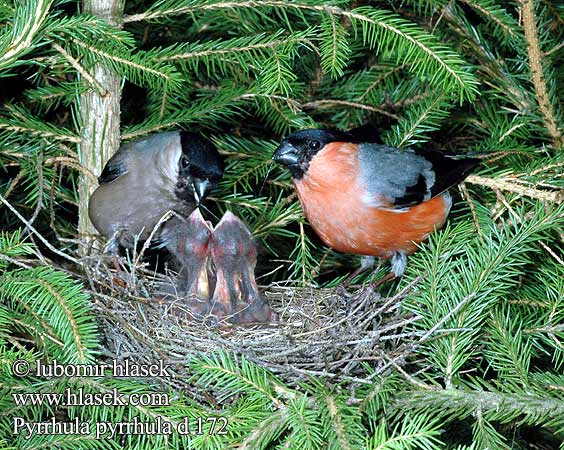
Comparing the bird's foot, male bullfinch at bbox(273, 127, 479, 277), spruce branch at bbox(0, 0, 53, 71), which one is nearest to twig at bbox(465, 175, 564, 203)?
male bullfinch at bbox(273, 127, 479, 277)

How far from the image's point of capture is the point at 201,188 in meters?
3.50

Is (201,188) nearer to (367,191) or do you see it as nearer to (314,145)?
(314,145)

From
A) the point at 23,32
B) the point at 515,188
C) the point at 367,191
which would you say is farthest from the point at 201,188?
the point at 23,32

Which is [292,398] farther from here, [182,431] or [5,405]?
[5,405]

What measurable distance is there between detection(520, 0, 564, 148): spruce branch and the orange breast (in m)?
0.52

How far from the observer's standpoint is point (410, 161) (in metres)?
3.44

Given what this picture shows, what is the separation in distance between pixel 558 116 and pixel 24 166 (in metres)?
2.00

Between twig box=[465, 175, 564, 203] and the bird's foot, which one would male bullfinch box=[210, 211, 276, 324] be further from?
twig box=[465, 175, 564, 203]

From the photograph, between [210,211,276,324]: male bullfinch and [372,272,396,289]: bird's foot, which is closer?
[210,211,276,324]: male bullfinch

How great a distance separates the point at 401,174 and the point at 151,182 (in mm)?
1093

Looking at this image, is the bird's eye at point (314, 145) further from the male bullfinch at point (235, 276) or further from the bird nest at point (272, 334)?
the bird nest at point (272, 334)

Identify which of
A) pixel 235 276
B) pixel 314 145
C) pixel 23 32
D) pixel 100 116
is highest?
pixel 23 32

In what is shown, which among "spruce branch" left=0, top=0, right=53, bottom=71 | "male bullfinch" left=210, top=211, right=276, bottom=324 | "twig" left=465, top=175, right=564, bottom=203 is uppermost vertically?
"spruce branch" left=0, top=0, right=53, bottom=71

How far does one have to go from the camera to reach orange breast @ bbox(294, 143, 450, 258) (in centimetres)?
336
